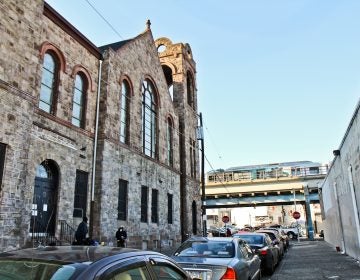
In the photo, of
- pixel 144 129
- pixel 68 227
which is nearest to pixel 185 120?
pixel 144 129

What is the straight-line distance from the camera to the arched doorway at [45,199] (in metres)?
14.2

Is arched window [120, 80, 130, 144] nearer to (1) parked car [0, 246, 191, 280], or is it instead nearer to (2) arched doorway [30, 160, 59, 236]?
(2) arched doorway [30, 160, 59, 236]

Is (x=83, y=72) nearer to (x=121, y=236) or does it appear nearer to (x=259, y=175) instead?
(x=121, y=236)

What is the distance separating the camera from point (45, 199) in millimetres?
14875

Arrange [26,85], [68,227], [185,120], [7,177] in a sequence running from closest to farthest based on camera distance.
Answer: [7,177] → [26,85] → [68,227] → [185,120]

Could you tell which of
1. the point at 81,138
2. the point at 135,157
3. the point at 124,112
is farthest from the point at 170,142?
the point at 81,138

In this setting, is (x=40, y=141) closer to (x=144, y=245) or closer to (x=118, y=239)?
(x=118, y=239)

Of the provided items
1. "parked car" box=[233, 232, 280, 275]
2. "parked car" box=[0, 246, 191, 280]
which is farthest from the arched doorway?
"parked car" box=[0, 246, 191, 280]

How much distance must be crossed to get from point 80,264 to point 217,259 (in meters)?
5.06

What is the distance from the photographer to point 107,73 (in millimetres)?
19516

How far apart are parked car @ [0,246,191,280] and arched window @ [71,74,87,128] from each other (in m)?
14.6

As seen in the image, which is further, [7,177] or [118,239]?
[118,239]

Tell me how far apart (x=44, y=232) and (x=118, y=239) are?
13.2ft

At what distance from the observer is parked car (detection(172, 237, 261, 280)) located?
22.5 ft
